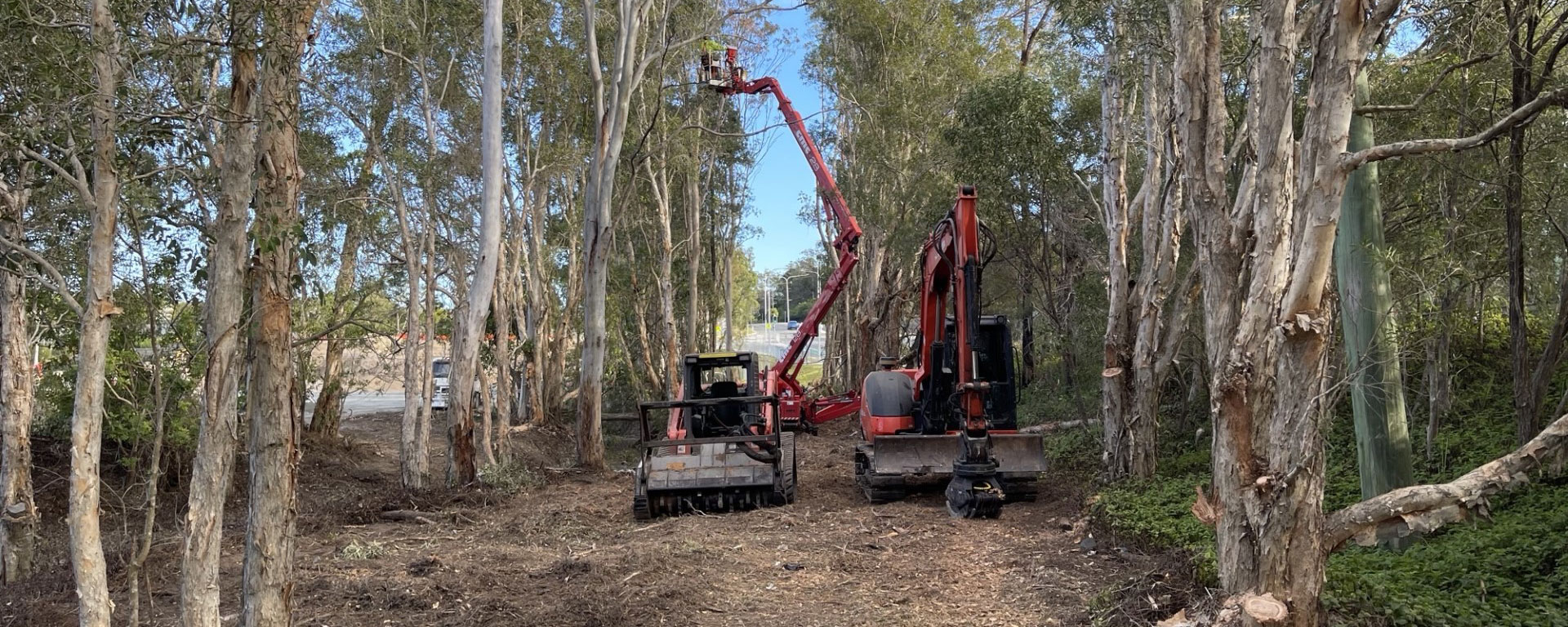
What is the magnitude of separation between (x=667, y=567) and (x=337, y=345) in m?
11.9

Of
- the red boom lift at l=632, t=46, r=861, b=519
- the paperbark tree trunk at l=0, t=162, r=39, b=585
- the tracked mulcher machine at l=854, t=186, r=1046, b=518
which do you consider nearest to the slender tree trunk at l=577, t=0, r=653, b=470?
the red boom lift at l=632, t=46, r=861, b=519

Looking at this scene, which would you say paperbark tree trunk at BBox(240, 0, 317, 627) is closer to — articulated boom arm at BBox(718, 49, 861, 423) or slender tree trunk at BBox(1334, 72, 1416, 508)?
slender tree trunk at BBox(1334, 72, 1416, 508)

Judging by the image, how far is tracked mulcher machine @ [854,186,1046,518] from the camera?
9.68 metres

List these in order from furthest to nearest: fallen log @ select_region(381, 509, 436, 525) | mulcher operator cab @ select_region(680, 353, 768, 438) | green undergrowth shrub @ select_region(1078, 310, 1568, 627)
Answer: mulcher operator cab @ select_region(680, 353, 768, 438), fallen log @ select_region(381, 509, 436, 525), green undergrowth shrub @ select_region(1078, 310, 1568, 627)

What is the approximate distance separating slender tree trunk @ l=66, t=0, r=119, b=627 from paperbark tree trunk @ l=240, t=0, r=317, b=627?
1.06 meters

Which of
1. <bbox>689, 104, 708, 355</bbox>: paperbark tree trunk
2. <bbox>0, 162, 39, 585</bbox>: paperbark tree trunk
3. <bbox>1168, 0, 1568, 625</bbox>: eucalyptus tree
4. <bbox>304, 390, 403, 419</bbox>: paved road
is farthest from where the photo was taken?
<bbox>304, 390, 403, 419</bbox>: paved road

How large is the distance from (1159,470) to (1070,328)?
5245mm

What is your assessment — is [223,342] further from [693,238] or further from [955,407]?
[693,238]

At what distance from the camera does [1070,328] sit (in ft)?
52.6

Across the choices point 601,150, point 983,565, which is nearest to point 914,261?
point 601,150

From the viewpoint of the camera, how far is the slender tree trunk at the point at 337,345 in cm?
1603

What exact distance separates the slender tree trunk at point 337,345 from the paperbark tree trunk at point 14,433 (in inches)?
230

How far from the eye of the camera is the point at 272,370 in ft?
15.3

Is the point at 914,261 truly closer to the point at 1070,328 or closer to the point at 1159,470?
the point at 1070,328
